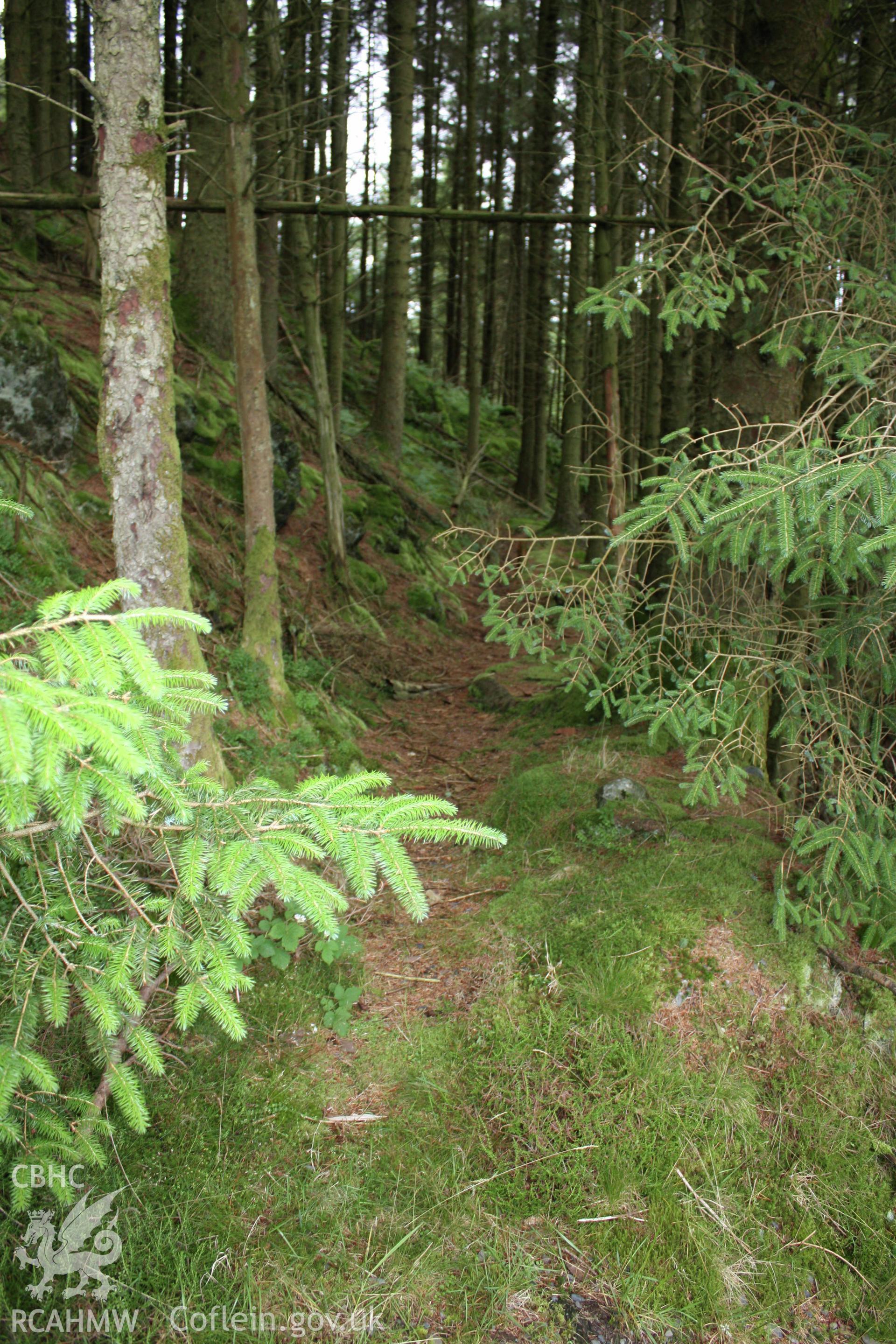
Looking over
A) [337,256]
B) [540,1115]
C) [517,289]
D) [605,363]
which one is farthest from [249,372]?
[517,289]

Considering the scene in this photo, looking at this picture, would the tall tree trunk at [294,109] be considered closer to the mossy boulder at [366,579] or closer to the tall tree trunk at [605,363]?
the tall tree trunk at [605,363]

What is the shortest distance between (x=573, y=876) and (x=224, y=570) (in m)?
4.40

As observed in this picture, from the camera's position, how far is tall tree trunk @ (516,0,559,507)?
46.5 ft

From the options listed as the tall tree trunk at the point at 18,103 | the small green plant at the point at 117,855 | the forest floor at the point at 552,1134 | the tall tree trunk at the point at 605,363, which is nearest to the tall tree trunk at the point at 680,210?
the tall tree trunk at the point at 605,363

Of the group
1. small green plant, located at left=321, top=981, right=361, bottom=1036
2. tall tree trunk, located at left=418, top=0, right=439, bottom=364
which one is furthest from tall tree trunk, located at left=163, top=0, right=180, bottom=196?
small green plant, located at left=321, top=981, right=361, bottom=1036

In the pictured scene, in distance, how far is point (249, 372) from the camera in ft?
19.9

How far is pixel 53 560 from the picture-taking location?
533 cm

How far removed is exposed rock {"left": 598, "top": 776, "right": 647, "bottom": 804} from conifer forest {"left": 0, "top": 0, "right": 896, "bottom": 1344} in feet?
0.21

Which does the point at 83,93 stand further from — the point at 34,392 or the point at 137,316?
the point at 137,316

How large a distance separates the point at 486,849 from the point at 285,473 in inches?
227

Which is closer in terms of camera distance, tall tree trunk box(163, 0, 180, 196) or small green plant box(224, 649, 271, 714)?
small green plant box(224, 649, 271, 714)

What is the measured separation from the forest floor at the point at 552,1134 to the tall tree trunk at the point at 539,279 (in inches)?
514

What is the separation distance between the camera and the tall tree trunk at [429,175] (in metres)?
19.0

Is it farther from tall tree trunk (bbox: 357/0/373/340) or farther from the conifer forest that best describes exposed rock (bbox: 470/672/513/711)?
tall tree trunk (bbox: 357/0/373/340)
